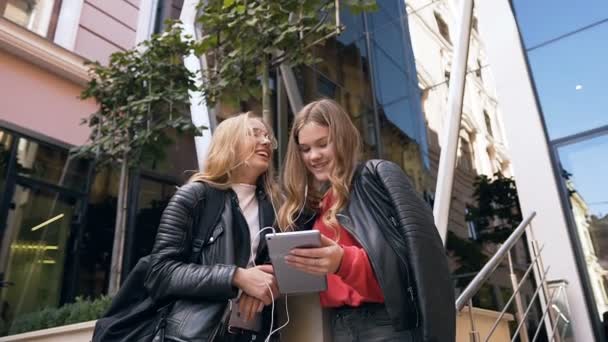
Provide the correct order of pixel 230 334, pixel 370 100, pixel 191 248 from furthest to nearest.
→ pixel 370 100 → pixel 191 248 → pixel 230 334

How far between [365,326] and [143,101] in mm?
4253

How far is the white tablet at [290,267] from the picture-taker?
51.4 inches

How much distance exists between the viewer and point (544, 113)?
16.5 feet

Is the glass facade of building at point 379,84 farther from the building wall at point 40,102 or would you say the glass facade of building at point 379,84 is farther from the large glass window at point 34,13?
the large glass window at point 34,13

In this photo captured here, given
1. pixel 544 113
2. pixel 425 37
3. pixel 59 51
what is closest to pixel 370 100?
pixel 425 37

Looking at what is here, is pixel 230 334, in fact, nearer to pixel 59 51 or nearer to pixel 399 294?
pixel 399 294

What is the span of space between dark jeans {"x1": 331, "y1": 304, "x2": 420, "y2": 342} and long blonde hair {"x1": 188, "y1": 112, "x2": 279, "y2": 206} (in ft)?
1.77

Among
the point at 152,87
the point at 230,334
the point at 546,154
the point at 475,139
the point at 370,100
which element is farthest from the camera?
the point at 370,100

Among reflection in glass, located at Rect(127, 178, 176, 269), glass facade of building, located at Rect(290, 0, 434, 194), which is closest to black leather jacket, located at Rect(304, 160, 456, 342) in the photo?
glass facade of building, located at Rect(290, 0, 434, 194)

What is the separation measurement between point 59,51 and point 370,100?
5165 millimetres

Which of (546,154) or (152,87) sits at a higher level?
(152,87)

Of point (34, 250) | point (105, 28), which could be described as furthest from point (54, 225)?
point (105, 28)

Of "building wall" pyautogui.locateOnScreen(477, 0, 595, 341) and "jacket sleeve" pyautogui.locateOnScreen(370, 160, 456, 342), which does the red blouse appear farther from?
"building wall" pyautogui.locateOnScreen(477, 0, 595, 341)

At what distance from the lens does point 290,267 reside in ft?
4.61
